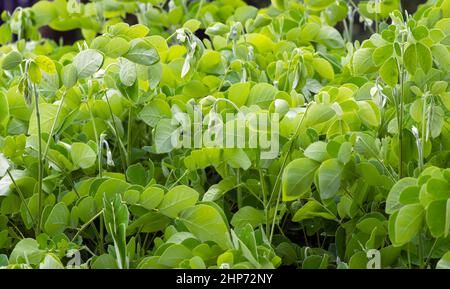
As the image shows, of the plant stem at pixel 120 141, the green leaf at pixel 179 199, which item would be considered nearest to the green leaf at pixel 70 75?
the plant stem at pixel 120 141

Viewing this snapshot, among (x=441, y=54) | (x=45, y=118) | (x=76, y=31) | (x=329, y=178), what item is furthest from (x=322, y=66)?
(x=76, y=31)

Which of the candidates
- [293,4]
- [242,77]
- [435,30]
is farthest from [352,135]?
[293,4]

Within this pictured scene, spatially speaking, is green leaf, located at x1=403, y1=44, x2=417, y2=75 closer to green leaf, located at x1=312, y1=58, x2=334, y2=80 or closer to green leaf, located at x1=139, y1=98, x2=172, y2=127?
green leaf, located at x1=312, y1=58, x2=334, y2=80

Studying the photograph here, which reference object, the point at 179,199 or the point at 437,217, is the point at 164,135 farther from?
the point at 437,217

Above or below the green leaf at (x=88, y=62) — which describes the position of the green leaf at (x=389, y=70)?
below

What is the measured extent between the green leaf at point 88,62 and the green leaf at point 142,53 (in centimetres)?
7

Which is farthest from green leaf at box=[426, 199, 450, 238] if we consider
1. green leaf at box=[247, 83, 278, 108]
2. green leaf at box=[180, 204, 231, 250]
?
green leaf at box=[247, 83, 278, 108]

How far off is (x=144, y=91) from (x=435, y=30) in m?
0.48

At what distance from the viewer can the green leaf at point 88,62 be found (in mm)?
1040

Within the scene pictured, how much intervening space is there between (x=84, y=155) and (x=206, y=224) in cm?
25

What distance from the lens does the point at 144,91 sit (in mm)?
1258

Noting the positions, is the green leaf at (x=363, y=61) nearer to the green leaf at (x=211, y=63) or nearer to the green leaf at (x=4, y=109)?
the green leaf at (x=211, y=63)
